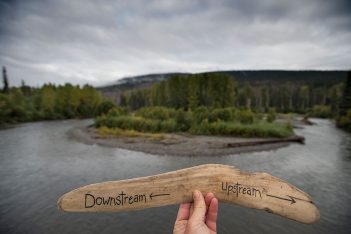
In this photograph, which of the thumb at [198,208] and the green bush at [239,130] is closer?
the thumb at [198,208]

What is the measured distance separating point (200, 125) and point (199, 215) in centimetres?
2849

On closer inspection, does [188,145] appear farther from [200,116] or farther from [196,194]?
[196,194]

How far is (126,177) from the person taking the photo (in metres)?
12.7

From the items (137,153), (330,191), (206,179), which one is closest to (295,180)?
(330,191)

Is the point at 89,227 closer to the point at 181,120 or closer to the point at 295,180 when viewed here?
the point at 295,180

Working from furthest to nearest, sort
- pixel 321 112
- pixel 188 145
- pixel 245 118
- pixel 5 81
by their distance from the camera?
pixel 5 81, pixel 321 112, pixel 245 118, pixel 188 145

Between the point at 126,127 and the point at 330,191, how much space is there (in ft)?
80.1

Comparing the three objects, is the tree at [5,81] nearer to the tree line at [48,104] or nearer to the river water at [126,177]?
the tree line at [48,104]

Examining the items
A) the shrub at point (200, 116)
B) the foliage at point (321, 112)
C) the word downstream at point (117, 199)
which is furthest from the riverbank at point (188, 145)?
the foliage at point (321, 112)

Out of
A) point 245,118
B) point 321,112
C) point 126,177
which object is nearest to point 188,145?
point 126,177

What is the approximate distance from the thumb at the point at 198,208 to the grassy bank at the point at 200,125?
1044 inches

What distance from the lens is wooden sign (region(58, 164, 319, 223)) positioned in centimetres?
152

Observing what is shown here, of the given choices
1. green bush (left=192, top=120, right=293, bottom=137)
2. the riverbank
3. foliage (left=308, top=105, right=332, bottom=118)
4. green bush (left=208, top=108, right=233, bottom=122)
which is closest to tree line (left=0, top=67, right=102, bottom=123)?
the riverbank

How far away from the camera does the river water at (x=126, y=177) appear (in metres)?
7.93
